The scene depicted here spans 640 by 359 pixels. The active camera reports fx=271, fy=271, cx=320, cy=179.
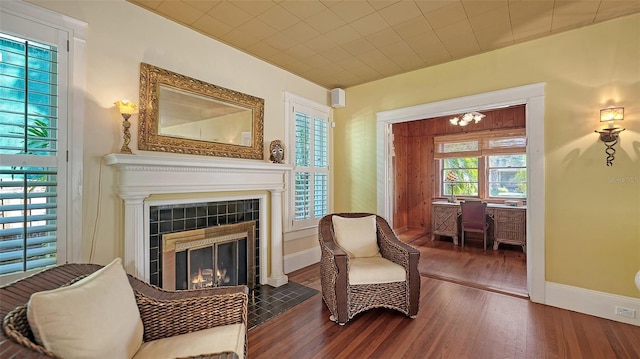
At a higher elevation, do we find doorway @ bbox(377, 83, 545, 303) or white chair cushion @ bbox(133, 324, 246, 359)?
doorway @ bbox(377, 83, 545, 303)

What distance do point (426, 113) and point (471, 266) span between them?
225 cm

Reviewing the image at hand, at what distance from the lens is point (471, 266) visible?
12.6 ft

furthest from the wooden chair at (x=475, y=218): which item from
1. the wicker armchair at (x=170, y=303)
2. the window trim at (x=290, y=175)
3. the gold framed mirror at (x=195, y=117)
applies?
the wicker armchair at (x=170, y=303)

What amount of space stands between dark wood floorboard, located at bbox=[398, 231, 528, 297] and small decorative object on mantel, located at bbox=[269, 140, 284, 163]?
2394 mm

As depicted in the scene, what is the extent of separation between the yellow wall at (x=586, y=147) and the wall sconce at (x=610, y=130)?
43 millimetres

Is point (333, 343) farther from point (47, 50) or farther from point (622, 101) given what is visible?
point (622, 101)

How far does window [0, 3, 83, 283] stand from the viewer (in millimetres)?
1691

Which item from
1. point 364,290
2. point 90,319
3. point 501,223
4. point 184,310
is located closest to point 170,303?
point 184,310

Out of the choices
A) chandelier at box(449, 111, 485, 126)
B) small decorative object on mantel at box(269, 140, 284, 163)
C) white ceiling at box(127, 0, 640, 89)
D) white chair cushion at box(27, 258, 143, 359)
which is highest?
white ceiling at box(127, 0, 640, 89)

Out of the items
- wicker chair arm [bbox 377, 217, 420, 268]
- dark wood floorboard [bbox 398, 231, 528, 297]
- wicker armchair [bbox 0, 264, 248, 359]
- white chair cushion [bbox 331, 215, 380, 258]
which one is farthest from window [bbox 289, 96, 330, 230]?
wicker armchair [bbox 0, 264, 248, 359]

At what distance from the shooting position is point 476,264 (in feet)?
12.9

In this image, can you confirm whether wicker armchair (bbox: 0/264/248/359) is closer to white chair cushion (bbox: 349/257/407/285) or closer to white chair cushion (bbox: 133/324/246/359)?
white chair cushion (bbox: 133/324/246/359)

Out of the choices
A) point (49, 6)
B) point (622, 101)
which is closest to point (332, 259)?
point (49, 6)

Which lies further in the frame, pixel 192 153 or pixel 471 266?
pixel 471 266
